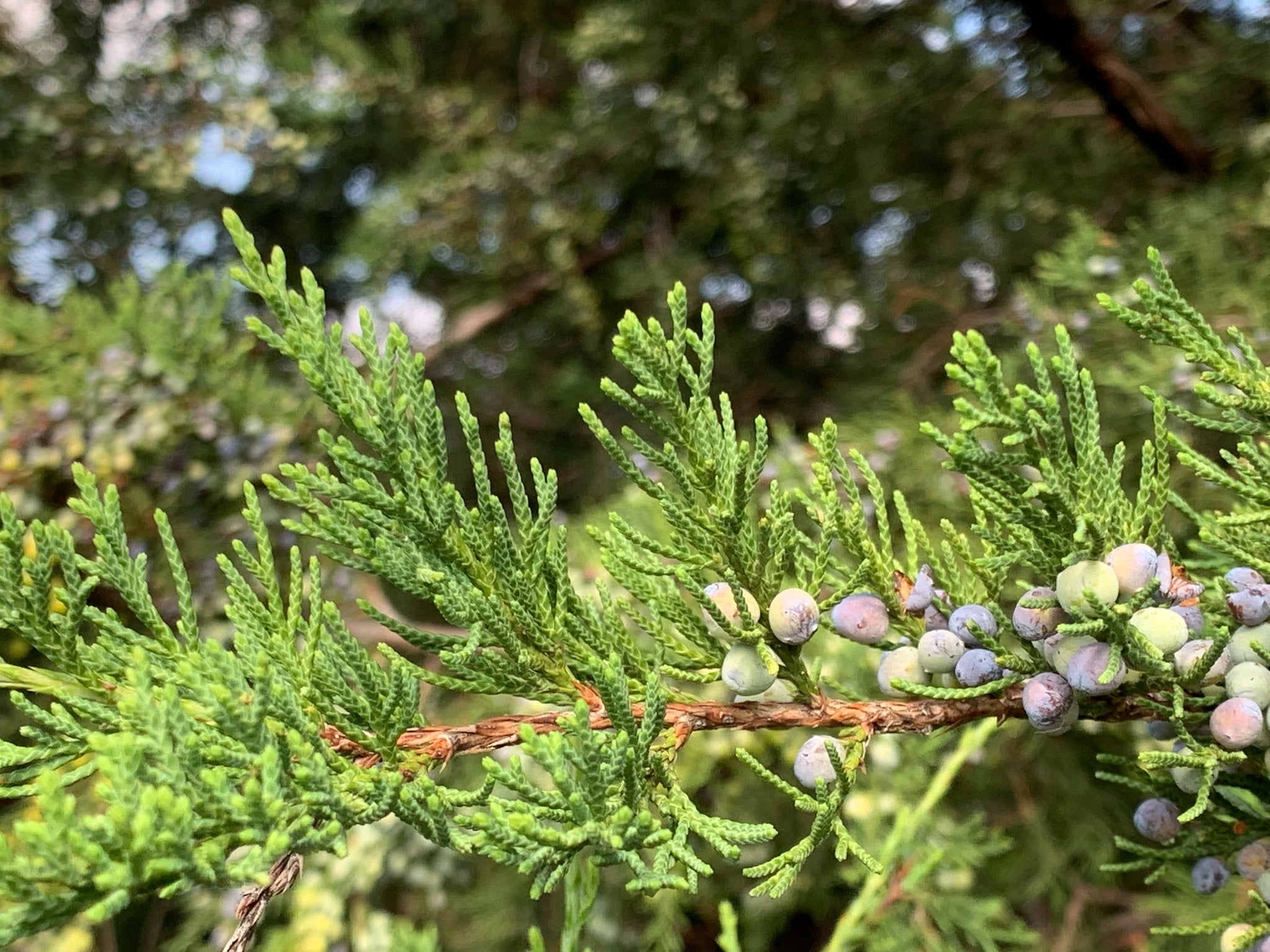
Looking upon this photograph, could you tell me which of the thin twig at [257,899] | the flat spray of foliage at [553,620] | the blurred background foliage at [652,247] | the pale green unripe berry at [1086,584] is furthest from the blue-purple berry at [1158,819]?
the thin twig at [257,899]

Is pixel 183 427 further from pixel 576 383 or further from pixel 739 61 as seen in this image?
pixel 739 61

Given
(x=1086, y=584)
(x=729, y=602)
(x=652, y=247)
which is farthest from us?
(x=652, y=247)

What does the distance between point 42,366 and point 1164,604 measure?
7.88ft

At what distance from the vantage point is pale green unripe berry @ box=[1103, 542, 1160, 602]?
48 cm

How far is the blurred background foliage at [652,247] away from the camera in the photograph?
161 centimetres

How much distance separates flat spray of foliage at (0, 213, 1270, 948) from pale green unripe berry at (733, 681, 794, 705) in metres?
0.01

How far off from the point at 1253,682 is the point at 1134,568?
98mm

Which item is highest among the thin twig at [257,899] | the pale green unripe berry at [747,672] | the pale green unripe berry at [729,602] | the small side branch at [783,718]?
the thin twig at [257,899]

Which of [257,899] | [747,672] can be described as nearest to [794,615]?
[747,672]

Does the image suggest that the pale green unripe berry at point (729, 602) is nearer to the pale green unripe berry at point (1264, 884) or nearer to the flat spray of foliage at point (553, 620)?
the flat spray of foliage at point (553, 620)

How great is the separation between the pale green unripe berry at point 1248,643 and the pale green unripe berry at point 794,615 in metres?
0.25

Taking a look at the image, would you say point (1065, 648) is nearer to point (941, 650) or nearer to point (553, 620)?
point (941, 650)

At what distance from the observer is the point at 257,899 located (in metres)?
0.49

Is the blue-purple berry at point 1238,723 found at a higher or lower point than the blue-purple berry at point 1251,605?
lower
